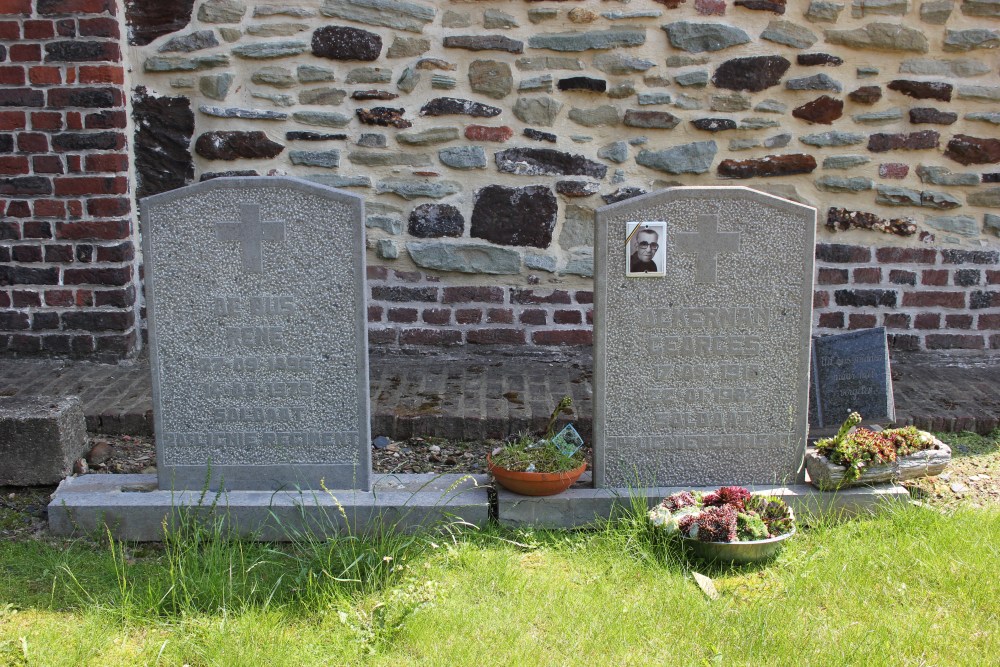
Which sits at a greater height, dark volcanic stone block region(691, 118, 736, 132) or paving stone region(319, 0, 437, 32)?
paving stone region(319, 0, 437, 32)

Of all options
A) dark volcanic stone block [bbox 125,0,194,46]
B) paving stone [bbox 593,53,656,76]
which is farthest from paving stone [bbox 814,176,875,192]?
dark volcanic stone block [bbox 125,0,194,46]

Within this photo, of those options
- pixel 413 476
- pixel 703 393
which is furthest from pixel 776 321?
pixel 413 476

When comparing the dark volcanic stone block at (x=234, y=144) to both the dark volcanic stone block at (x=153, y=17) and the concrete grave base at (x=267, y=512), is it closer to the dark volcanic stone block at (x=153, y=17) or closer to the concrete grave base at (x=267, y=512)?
the dark volcanic stone block at (x=153, y=17)

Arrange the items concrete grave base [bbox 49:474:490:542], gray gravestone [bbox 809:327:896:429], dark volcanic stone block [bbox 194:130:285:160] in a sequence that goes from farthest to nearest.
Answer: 1. dark volcanic stone block [bbox 194:130:285:160]
2. gray gravestone [bbox 809:327:896:429]
3. concrete grave base [bbox 49:474:490:542]

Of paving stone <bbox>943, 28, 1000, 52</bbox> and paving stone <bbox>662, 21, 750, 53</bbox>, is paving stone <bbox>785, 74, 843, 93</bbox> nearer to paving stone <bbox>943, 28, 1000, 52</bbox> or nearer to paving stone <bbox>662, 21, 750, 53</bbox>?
paving stone <bbox>662, 21, 750, 53</bbox>

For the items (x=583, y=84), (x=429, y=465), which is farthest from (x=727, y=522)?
(x=583, y=84)

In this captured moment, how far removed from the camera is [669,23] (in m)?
4.81

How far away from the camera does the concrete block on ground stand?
3404 millimetres

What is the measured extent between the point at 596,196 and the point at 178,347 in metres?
2.53

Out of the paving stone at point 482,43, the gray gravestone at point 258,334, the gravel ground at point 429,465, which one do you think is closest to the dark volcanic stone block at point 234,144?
the paving stone at point 482,43

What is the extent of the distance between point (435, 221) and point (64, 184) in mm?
1941

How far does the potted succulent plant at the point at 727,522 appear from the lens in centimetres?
286

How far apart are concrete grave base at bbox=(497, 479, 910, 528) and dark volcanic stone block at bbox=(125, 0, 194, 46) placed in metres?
3.21

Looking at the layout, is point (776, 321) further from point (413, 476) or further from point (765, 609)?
point (413, 476)
